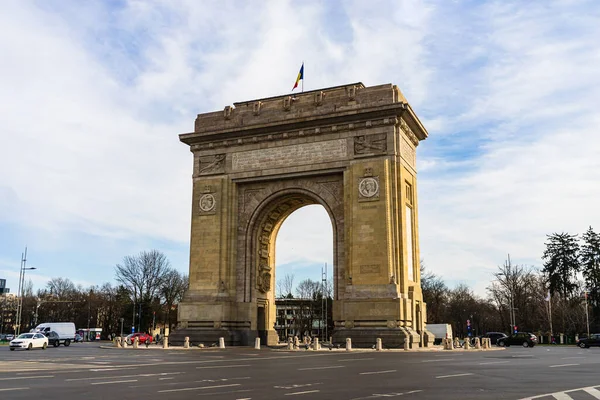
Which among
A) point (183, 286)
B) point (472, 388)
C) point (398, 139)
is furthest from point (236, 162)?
point (183, 286)

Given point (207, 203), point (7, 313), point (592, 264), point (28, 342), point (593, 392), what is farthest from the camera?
point (7, 313)

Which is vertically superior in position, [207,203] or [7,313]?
[207,203]

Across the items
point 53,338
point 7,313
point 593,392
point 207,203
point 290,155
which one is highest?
point 290,155

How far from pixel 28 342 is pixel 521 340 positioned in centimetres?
4296

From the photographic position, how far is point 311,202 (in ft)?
148

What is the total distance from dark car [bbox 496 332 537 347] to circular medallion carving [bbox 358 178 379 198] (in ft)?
84.1

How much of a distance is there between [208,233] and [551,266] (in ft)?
196

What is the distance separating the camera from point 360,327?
37094mm

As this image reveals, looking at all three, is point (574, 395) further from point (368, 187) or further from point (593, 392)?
point (368, 187)

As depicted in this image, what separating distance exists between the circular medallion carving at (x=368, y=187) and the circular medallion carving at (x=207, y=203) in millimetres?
11537

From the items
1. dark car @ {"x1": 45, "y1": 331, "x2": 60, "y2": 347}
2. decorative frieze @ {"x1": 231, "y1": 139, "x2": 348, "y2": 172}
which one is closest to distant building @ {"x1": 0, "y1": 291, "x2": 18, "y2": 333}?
dark car @ {"x1": 45, "y1": 331, "x2": 60, "y2": 347}

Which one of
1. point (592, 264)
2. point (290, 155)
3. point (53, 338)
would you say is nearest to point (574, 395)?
point (290, 155)

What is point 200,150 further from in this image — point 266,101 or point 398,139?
point 398,139

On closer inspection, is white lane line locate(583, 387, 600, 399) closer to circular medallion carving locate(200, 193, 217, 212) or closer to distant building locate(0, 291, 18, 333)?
circular medallion carving locate(200, 193, 217, 212)
